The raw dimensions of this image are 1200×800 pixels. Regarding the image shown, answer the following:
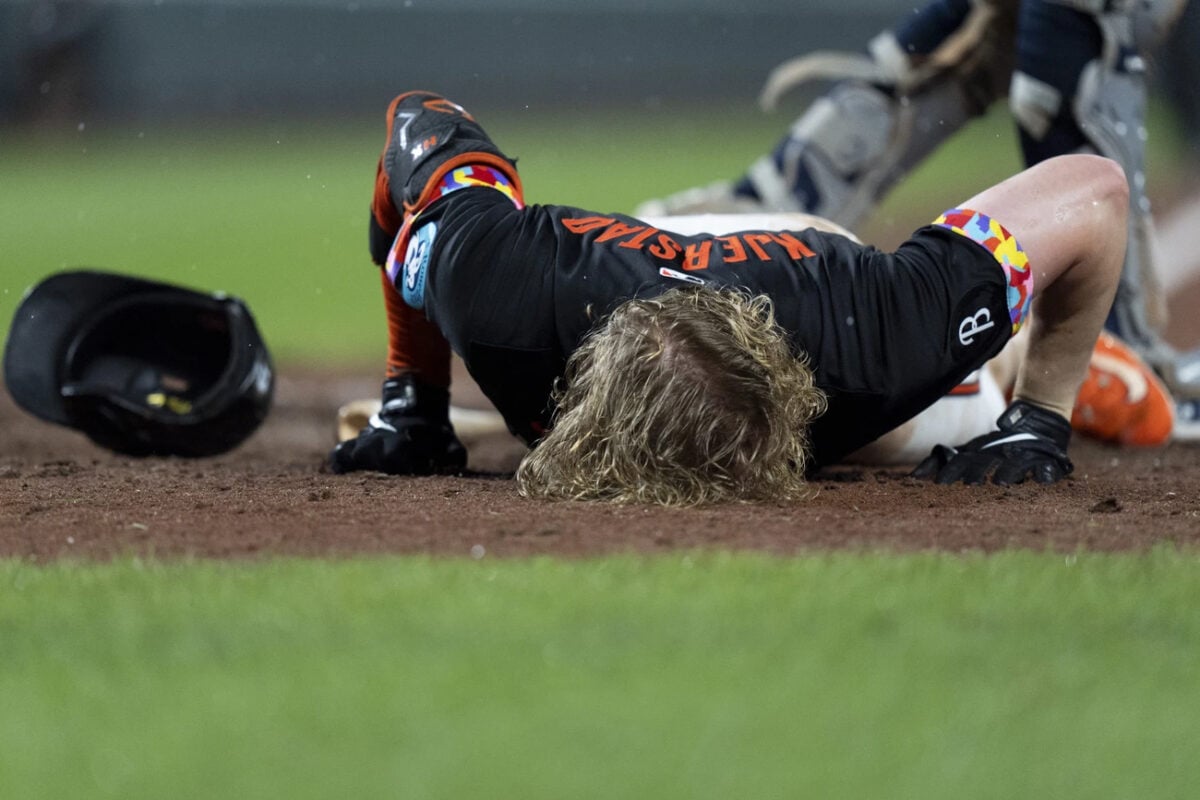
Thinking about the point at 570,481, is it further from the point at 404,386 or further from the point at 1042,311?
the point at 1042,311

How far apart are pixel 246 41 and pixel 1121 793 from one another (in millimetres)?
17922

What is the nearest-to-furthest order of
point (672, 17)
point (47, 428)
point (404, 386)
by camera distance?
point (404, 386), point (47, 428), point (672, 17)

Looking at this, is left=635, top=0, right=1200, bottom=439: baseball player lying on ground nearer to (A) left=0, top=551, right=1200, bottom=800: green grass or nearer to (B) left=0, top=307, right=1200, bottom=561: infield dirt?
(B) left=0, top=307, right=1200, bottom=561: infield dirt

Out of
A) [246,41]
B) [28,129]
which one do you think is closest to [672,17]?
[246,41]

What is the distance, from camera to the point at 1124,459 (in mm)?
3711

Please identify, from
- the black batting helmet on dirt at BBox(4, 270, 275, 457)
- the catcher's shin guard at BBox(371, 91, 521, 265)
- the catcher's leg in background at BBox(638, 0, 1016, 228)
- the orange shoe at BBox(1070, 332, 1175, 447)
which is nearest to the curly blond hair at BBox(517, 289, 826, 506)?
the catcher's shin guard at BBox(371, 91, 521, 265)

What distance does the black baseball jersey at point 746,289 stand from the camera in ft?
8.24

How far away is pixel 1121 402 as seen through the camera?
3.84 metres

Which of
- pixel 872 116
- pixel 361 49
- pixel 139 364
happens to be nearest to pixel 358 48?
pixel 361 49

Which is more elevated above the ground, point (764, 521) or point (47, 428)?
point (764, 521)

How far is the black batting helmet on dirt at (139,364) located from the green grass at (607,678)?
1450 mm

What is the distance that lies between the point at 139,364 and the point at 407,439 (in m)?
1.05

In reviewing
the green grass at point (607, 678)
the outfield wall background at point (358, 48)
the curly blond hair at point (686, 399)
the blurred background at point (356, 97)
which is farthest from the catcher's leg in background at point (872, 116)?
the outfield wall background at point (358, 48)

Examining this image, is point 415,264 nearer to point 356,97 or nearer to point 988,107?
point 988,107
